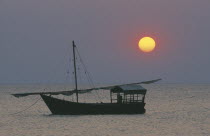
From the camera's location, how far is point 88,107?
58156 mm

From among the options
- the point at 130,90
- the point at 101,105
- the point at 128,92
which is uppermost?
the point at 130,90

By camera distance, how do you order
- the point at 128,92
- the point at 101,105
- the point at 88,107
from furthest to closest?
1. the point at 88,107
2. the point at 101,105
3. the point at 128,92

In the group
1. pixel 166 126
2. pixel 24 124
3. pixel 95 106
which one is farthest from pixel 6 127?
pixel 166 126

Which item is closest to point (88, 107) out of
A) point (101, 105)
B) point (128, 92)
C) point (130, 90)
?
point (101, 105)

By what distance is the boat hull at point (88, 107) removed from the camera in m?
57.9

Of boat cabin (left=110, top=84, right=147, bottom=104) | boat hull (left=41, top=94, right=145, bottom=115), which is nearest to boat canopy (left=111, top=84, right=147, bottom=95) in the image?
boat cabin (left=110, top=84, right=147, bottom=104)

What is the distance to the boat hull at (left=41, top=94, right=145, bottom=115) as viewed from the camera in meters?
57.9

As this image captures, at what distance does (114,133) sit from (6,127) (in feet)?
37.5

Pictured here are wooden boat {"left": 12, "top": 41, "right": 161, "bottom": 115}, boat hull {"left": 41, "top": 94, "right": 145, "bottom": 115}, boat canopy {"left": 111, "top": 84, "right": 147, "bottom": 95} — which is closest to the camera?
boat canopy {"left": 111, "top": 84, "right": 147, "bottom": 95}

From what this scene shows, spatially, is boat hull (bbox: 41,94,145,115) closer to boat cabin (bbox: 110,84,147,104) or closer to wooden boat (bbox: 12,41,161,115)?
wooden boat (bbox: 12,41,161,115)

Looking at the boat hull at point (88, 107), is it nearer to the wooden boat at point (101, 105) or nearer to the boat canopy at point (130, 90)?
the wooden boat at point (101, 105)

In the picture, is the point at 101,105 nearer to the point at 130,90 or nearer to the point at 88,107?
the point at 88,107

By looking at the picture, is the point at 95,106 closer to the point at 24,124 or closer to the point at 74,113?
the point at 74,113

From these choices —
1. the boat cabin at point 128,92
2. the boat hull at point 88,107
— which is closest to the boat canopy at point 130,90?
the boat cabin at point 128,92
